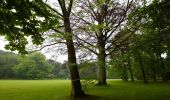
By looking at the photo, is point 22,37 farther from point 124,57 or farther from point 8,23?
point 124,57

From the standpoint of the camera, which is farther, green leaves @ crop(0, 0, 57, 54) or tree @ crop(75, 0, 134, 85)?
tree @ crop(75, 0, 134, 85)

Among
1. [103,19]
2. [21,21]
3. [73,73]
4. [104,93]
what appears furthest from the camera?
[103,19]

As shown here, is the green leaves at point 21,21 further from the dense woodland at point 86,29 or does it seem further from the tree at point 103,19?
the tree at point 103,19

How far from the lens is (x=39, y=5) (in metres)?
9.85

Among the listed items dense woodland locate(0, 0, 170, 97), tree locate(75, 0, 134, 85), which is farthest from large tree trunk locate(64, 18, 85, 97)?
tree locate(75, 0, 134, 85)

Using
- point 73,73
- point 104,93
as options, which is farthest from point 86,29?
point 104,93

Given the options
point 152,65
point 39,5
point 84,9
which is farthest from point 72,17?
point 152,65

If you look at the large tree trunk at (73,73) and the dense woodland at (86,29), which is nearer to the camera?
the dense woodland at (86,29)

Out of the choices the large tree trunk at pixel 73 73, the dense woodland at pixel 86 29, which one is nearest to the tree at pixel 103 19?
the dense woodland at pixel 86 29

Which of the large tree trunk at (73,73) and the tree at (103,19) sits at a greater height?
the tree at (103,19)

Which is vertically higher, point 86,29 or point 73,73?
point 86,29

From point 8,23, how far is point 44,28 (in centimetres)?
165

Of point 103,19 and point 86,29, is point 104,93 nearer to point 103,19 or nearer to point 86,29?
point 86,29

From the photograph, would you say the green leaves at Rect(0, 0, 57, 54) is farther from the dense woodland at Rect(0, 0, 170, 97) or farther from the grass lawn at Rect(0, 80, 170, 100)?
the grass lawn at Rect(0, 80, 170, 100)
